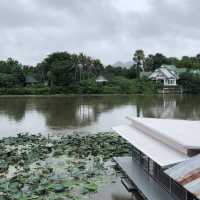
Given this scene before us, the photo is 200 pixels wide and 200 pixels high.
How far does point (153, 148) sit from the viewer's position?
495 inches

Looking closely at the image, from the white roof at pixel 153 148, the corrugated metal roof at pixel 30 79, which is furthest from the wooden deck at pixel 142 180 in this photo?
the corrugated metal roof at pixel 30 79

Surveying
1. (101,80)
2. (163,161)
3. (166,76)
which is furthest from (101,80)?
(163,161)

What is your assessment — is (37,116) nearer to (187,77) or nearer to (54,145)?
(54,145)

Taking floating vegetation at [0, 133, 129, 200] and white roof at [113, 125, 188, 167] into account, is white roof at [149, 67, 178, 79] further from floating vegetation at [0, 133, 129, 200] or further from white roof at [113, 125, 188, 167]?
white roof at [113, 125, 188, 167]

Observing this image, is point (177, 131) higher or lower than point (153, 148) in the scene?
higher

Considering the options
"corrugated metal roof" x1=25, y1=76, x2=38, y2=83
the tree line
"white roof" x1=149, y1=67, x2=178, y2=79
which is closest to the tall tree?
the tree line

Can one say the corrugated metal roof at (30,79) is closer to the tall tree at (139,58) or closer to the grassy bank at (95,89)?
the grassy bank at (95,89)

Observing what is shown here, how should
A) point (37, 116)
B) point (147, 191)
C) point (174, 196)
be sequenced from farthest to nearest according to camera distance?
point (37, 116) < point (147, 191) < point (174, 196)

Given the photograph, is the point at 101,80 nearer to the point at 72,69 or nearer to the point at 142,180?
the point at 72,69

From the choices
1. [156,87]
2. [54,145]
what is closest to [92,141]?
[54,145]

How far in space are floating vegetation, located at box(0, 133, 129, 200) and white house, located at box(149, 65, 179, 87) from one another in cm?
5762

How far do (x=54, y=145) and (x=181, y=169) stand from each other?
13195 mm

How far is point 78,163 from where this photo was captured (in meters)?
17.9

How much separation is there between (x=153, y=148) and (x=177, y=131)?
5.29 feet
